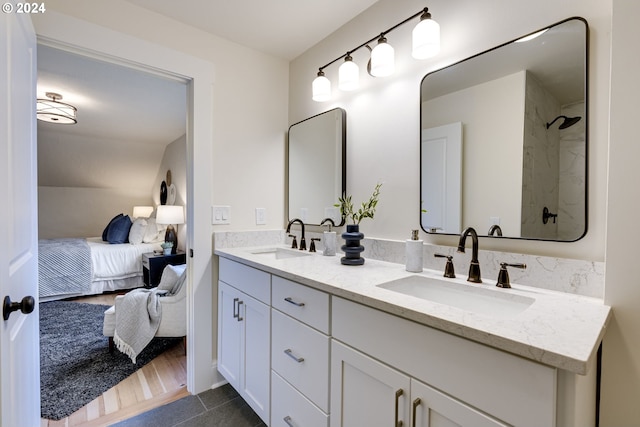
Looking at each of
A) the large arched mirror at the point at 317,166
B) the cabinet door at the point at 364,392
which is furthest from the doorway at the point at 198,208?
the cabinet door at the point at 364,392

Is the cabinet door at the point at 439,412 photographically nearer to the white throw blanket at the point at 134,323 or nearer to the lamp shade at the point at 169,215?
the white throw blanket at the point at 134,323

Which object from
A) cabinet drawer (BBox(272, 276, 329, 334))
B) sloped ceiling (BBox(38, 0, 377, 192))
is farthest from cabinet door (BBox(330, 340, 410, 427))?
sloped ceiling (BBox(38, 0, 377, 192))

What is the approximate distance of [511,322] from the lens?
2.32 ft

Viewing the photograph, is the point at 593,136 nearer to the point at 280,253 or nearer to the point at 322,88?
the point at 322,88

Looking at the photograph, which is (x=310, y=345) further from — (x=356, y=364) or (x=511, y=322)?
(x=511, y=322)

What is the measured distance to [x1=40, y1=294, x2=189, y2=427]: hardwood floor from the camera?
5.23ft

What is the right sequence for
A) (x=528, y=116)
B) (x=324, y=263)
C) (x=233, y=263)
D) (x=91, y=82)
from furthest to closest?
(x=91, y=82), (x=233, y=263), (x=324, y=263), (x=528, y=116)

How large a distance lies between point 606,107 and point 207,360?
2.30 metres

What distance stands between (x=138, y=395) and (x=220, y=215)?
122 centimetres

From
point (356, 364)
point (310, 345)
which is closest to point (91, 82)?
point (310, 345)

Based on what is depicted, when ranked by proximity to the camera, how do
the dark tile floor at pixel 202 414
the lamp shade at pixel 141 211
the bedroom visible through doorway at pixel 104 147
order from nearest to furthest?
1. the dark tile floor at pixel 202 414
2. the bedroom visible through doorway at pixel 104 147
3. the lamp shade at pixel 141 211

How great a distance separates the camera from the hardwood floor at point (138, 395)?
5.23 feet

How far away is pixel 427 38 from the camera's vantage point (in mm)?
1271

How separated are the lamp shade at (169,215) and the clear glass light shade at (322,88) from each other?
305 cm
